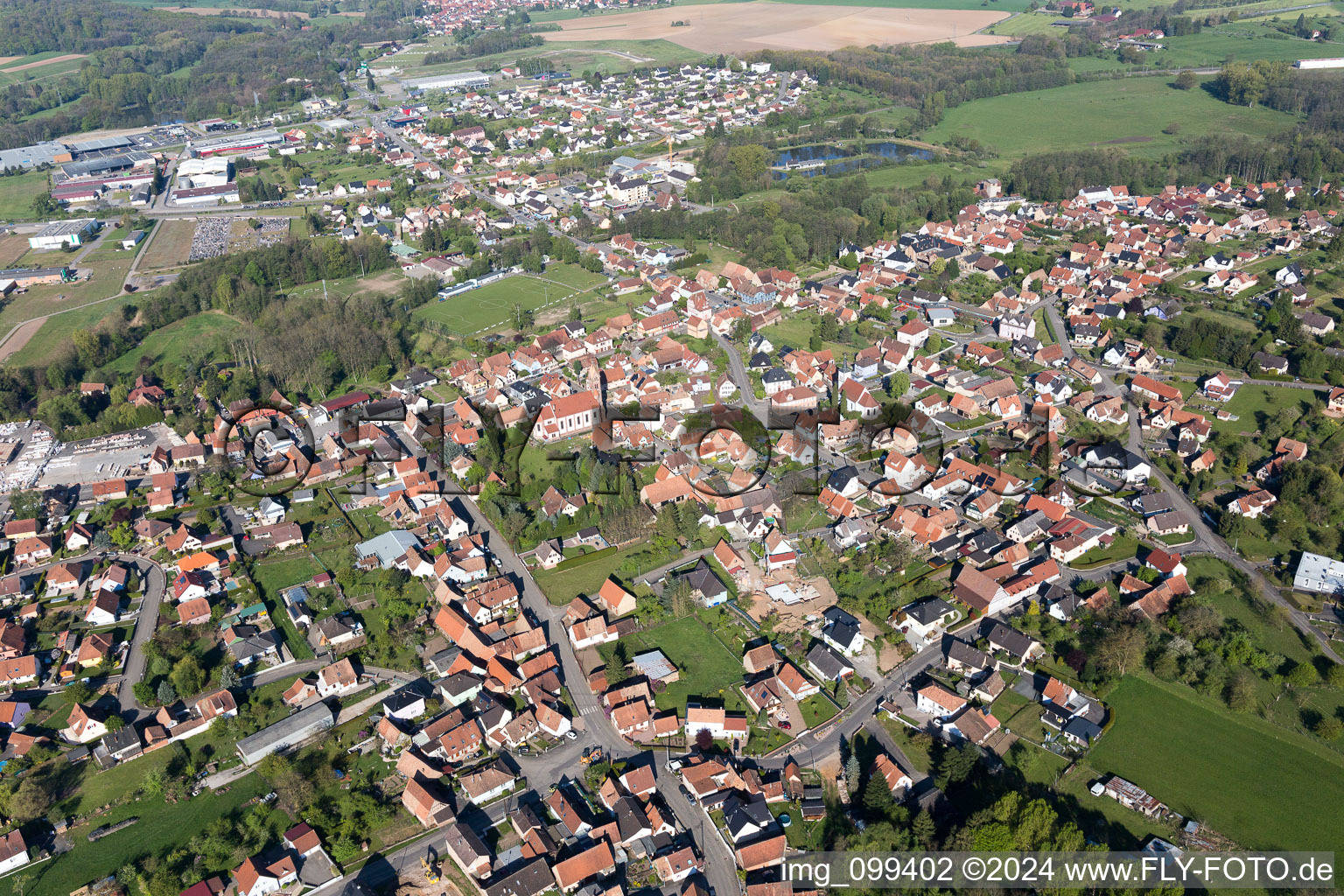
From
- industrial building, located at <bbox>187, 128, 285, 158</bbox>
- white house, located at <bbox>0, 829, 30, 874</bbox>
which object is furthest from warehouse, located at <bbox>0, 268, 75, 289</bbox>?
white house, located at <bbox>0, 829, 30, 874</bbox>

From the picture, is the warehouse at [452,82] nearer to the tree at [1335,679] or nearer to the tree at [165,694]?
the tree at [165,694]

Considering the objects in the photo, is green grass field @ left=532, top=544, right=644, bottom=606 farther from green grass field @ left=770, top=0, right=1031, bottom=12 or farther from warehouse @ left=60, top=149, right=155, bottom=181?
green grass field @ left=770, top=0, right=1031, bottom=12

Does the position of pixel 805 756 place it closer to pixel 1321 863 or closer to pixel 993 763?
pixel 993 763

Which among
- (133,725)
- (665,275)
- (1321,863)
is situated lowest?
(1321,863)

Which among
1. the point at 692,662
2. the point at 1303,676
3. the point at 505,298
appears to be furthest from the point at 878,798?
the point at 505,298

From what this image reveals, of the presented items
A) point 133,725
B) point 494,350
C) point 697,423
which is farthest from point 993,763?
point 494,350

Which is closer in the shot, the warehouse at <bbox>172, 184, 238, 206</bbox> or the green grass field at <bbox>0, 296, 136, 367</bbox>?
the green grass field at <bbox>0, 296, 136, 367</bbox>

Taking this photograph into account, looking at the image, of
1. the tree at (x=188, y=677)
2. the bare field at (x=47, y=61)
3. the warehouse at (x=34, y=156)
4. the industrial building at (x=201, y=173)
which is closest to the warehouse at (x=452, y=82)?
the industrial building at (x=201, y=173)
